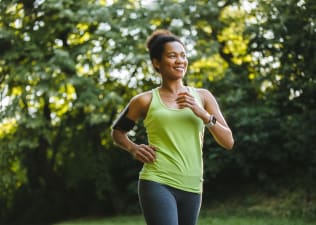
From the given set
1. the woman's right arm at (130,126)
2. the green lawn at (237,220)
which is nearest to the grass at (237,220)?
the green lawn at (237,220)

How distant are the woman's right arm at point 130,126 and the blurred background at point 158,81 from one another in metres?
7.83

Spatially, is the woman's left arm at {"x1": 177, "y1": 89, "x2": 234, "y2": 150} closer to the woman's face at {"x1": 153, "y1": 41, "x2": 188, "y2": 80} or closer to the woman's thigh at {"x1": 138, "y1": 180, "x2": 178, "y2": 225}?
the woman's face at {"x1": 153, "y1": 41, "x2": 188, "y2": 80}

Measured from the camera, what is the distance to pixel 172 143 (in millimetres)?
3188

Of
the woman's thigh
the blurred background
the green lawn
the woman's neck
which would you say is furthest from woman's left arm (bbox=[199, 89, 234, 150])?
the blurred background

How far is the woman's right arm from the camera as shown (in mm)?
3213

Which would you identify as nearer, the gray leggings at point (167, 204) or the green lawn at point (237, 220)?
the gray leggings at point (167, 204)

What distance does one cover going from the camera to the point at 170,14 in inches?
515

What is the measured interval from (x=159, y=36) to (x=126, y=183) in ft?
42.8

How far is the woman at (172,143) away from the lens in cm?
313

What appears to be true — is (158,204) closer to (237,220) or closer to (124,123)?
(124,123)

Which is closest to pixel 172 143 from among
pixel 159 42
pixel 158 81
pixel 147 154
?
pixel 147 154

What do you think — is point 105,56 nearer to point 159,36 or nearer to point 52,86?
point 52,86

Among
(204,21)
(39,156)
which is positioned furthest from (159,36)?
(39,156)

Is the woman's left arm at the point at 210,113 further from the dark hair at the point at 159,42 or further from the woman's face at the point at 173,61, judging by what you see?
the dark hair at the point at 159,42
